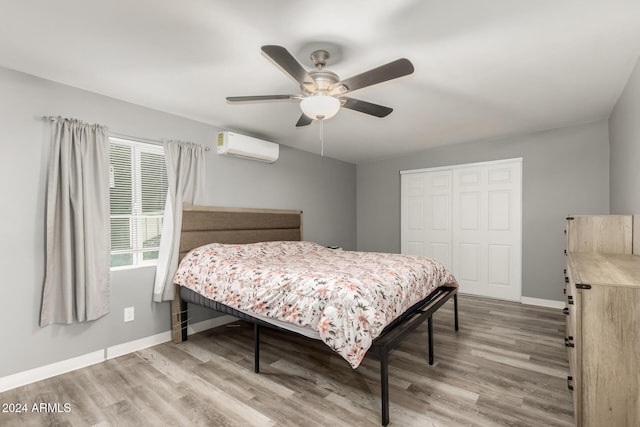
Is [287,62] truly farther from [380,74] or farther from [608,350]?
[608,350]

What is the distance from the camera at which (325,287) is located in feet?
6.53

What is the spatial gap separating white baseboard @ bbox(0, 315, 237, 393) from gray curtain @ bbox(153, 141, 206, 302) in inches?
16.6

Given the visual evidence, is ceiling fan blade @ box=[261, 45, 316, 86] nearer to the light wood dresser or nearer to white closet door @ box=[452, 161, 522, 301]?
the light wood dresser

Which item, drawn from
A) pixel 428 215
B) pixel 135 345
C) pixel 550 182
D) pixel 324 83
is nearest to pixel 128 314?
pixel 135 345

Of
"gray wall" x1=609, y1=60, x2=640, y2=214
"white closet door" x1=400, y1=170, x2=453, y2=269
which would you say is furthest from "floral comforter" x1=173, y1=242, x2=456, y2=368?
"white closet door" x1=400, y1=170, x2=453, y2=269

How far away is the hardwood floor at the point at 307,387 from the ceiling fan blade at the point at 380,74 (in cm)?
209

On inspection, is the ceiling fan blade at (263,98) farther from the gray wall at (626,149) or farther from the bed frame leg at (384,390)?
the gray wall at (626,149)

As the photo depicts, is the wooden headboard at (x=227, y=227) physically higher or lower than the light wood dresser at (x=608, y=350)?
higher

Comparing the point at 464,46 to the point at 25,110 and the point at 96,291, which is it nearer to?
the point at 25,110

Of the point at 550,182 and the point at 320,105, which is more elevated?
the point at 320,105

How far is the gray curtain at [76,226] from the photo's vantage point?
241 cm

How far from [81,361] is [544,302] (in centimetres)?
522

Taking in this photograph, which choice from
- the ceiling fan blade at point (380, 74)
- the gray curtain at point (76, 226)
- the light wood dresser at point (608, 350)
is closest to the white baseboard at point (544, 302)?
the light wood dresser at point (608, 350)

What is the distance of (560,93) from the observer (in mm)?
2822
